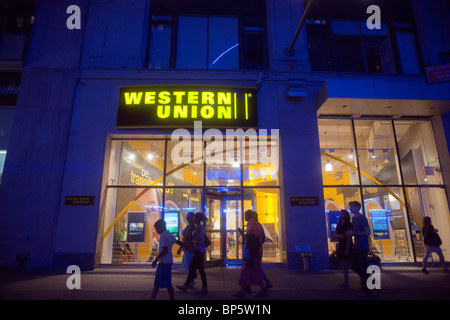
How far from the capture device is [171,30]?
11773mm

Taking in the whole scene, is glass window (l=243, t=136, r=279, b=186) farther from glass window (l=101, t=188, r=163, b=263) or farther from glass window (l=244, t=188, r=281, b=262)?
glass window (l=101, t=188, r=163, b=263)

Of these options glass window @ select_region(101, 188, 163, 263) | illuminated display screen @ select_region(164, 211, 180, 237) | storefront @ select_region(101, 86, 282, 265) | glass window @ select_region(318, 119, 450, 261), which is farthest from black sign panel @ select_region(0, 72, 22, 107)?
glass window @ select_region(318, 119, 450, 261)

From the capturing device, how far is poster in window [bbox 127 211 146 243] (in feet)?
31.6

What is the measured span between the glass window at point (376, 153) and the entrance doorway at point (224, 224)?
508 centimetres

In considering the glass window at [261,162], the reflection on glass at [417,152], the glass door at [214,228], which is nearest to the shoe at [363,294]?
the glass window at [261,162]

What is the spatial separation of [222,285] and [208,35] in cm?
1013

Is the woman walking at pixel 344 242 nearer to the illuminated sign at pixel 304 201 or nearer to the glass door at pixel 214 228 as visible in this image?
the illuminated sign at pixel 304 201

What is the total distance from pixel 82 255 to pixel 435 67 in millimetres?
13040

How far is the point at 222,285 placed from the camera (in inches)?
270

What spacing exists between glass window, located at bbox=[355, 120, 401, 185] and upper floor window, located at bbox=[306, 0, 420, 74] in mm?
2588

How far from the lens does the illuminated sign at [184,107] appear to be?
10016 millimetres

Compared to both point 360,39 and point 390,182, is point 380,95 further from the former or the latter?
point 360,39

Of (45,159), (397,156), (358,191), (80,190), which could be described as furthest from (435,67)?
(45,159)

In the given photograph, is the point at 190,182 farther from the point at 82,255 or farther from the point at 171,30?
the point at 171,30
